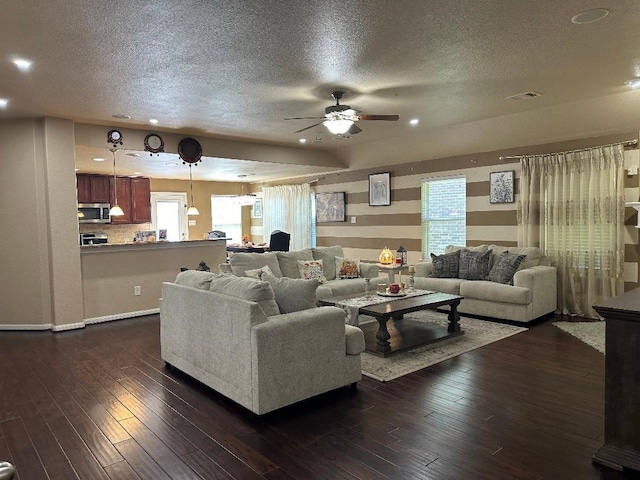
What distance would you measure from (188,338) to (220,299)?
2.25ft

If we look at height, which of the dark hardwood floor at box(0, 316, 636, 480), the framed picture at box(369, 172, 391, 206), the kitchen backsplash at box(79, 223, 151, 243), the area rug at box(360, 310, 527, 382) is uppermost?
the framed picture at box(369, 172, 391, 206)

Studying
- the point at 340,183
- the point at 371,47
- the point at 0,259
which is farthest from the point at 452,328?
the point at 0,259

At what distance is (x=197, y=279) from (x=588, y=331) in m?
4.38

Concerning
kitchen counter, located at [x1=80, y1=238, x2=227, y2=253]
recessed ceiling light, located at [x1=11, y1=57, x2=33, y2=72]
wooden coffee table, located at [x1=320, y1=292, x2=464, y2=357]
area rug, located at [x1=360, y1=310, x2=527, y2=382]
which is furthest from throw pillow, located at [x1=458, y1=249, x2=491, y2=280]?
recessed ceiling light, located at [x1=11, y1=57, x2=33, y2=72]

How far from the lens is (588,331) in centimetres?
508

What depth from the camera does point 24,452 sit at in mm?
2666

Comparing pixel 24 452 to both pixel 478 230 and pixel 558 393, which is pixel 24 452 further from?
A: pixel 478 230

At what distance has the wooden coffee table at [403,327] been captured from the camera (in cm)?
434

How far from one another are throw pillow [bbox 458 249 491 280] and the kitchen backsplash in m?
7.36

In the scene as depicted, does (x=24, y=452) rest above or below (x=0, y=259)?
below

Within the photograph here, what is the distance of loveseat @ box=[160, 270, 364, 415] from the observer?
2975 millimetres

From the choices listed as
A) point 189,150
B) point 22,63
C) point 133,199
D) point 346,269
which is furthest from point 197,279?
point 133,199

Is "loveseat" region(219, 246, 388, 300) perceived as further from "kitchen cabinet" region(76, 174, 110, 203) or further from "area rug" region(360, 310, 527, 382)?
"kitchen cabinet" region(76, 174, 110, 203)

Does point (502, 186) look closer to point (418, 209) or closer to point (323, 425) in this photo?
point (418, 209)
